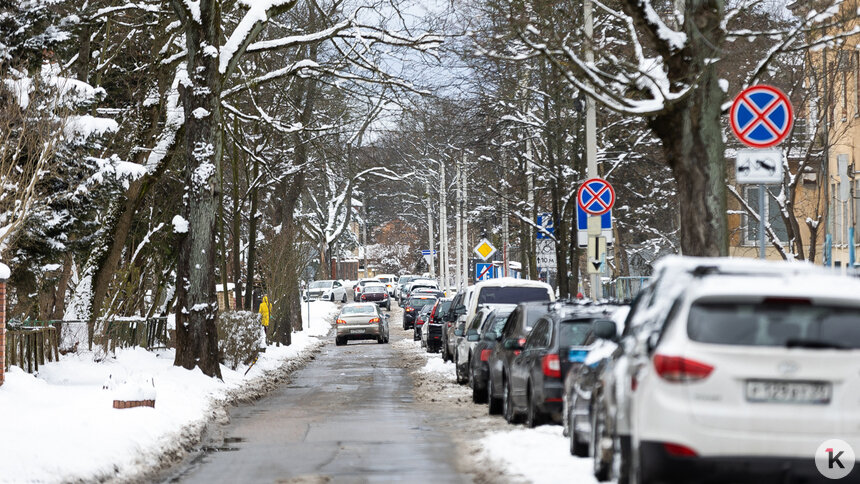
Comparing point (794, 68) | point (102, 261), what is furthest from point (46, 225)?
point (794, 68)

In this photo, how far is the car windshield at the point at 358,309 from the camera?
4703 centimetres

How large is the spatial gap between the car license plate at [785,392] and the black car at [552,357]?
6307 millimetres

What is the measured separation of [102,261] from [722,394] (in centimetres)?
2250

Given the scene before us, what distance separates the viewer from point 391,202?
361 feet

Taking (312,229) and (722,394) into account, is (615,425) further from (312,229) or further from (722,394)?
(312,229)

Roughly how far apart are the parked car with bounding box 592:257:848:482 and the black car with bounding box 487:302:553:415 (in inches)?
345

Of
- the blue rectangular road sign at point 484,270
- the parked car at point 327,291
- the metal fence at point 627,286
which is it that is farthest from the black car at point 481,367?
the parked car at point 327,291

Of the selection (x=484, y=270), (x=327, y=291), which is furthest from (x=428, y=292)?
(x=327, y=291)

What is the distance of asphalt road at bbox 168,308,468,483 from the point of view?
1214cm

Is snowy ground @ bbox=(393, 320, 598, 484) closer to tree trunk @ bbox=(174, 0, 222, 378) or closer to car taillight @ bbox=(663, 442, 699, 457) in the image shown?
car taillight @ bbox=(663, 442, 699, 457)

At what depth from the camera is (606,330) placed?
419 inches

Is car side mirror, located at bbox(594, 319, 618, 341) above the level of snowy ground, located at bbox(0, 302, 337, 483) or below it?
above

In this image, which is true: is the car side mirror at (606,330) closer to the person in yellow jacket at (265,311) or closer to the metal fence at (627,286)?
the metal fence at (627,286)

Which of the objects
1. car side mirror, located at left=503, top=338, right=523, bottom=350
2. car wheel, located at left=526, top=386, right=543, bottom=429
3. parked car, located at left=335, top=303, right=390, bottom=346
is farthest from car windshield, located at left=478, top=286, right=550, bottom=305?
parked car, located at left=335, top=303, right=390, bottom=346
